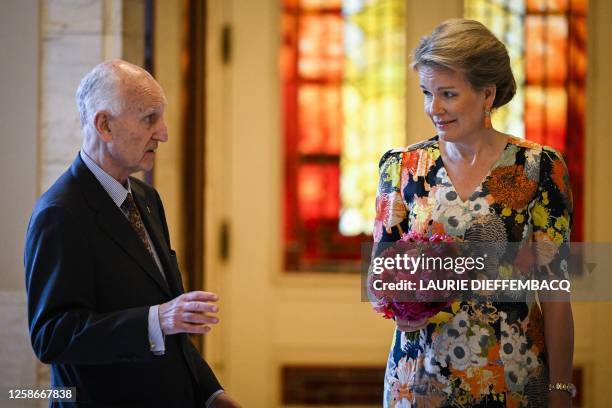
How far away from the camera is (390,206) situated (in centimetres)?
223

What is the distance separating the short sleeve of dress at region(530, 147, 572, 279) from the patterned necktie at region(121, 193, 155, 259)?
92 centimetres

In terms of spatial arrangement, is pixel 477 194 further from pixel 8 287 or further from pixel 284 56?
pixel 284 56

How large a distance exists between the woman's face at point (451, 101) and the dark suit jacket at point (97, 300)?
0.75 meters

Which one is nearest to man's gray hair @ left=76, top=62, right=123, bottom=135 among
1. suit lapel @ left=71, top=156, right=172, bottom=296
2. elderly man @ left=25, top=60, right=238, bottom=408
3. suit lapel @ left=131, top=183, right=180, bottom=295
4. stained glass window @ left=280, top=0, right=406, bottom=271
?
elderly man @ left=25, top=60, right=238, bottom=408

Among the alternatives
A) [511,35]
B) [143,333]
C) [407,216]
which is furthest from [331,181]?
[143,333]

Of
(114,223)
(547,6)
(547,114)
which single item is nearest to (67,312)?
(114,223)

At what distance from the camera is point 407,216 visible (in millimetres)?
2227

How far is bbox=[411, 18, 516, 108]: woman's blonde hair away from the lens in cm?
212

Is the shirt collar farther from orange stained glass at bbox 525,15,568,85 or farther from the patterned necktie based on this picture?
orange stained glass at bbox 525,15,568,85

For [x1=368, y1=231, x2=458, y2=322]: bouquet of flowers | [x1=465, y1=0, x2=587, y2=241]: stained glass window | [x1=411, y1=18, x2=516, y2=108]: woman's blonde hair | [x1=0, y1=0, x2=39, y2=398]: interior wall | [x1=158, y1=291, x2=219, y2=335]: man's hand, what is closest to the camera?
[x1=158, y1=291, x2=219, y2=335]: man's hand

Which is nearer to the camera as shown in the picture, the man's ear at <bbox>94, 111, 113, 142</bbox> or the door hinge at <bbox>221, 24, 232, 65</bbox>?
the man's ear at <bbox>94, 111, 113, 142</bbox>

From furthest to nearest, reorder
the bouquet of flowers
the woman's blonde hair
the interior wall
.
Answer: the interior wall → the woman's blonde hair → the bouquet of flowers

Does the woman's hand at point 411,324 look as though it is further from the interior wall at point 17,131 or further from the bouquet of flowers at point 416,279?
the interior wall at point 17,131

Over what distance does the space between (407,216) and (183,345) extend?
24.8 inches
